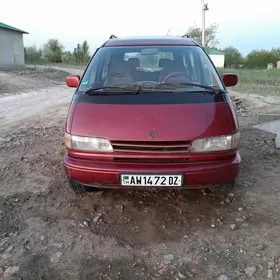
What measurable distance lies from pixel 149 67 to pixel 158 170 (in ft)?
5.25

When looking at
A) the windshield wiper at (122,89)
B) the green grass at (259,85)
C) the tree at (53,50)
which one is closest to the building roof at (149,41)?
the windshield wiper at (122,89)

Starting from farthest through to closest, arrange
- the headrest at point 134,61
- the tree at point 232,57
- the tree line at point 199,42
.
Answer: the tree at point 232,57 → the tree line at point 199,42 → the headrest at point 134,61

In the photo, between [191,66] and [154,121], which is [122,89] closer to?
[154,121]

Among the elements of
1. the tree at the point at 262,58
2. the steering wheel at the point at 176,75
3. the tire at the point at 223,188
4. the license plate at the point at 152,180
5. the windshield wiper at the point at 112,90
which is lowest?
the tire at the point at 223,188

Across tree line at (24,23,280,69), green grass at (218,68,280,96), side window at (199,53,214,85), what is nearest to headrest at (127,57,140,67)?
side window at (199,53,214,85)

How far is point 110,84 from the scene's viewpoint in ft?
11.8

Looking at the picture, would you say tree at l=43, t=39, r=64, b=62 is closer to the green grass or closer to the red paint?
the green grass

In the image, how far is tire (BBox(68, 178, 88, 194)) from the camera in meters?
3.46

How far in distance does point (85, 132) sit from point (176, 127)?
2.79 ft

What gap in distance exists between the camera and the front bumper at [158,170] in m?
2.89

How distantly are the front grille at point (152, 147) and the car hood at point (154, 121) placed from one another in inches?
1.9

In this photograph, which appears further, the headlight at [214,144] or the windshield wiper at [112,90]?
the windshield wiper at [112,90]

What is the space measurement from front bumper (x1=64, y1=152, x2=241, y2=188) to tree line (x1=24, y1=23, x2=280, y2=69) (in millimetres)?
39084

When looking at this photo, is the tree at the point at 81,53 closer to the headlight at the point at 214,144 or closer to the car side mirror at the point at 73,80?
the car side mirror at the point at 73,80
